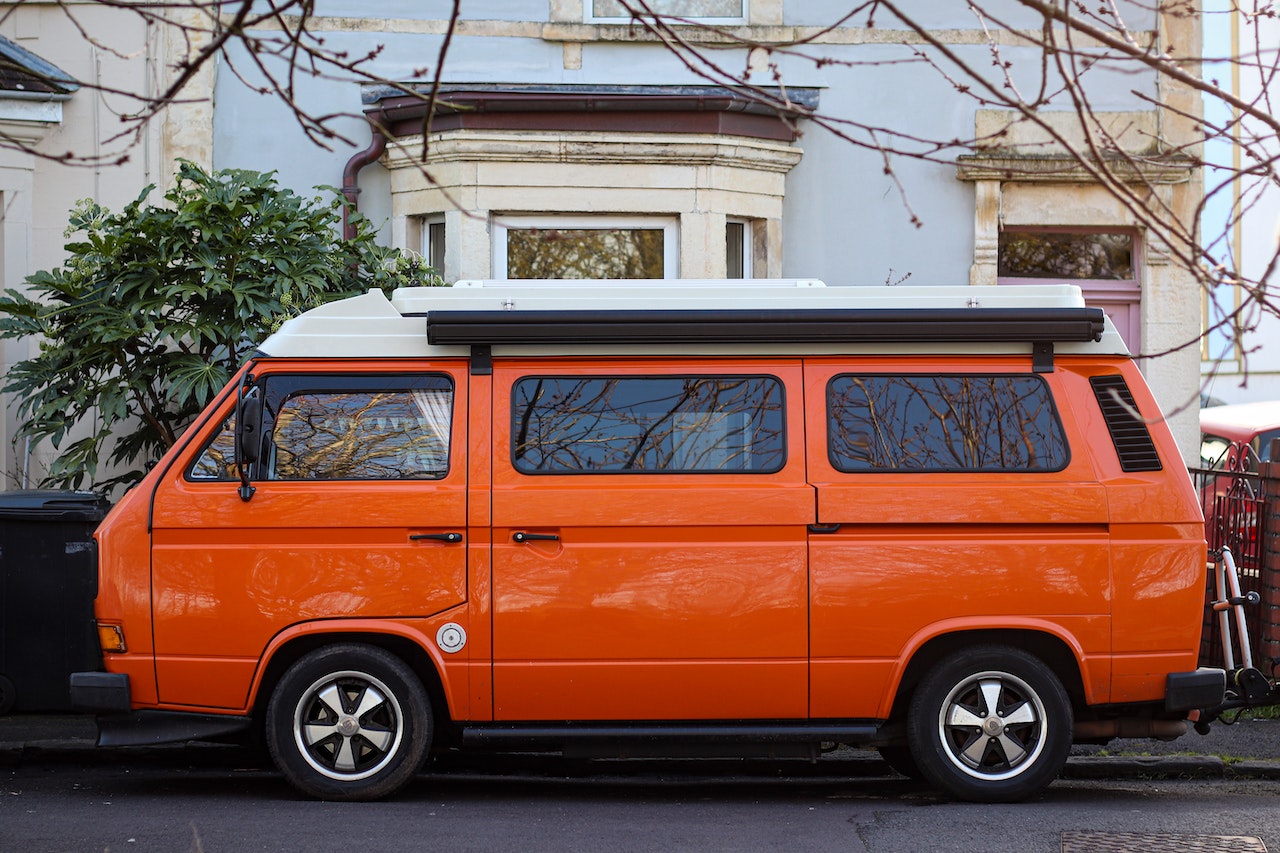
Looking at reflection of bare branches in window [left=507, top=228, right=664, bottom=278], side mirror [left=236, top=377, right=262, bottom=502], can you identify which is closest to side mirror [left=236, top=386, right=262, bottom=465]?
side mirror [left=236, top=377, right=262, bottom=502]

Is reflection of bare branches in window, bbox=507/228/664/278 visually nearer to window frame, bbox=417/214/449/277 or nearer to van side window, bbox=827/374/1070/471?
window frame, bbox=417/214/449/277

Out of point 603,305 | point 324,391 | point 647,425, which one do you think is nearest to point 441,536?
point 324,391

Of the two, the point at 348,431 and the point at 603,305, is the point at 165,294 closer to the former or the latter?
the point at 348,431

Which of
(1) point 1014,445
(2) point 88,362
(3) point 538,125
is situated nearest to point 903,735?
(1) point 1014,445

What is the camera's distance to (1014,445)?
6.66m

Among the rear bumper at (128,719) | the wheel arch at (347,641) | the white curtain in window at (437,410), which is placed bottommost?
the rear bumper at (128,719)

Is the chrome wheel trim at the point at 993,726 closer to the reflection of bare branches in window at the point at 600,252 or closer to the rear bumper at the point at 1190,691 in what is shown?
the rear bumper at the point at 1190,691

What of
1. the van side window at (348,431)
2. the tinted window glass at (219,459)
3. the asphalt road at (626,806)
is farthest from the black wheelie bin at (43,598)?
the van side window at (348,431)

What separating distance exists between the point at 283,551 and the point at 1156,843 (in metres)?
3.95

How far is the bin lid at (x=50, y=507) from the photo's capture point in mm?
7414

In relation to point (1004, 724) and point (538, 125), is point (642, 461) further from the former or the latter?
point (538, 125)

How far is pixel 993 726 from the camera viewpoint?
6.58 m

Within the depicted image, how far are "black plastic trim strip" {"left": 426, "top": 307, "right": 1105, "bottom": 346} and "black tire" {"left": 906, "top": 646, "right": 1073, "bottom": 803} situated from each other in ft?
4.86

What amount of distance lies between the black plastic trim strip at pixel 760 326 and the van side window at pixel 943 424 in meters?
0.23
